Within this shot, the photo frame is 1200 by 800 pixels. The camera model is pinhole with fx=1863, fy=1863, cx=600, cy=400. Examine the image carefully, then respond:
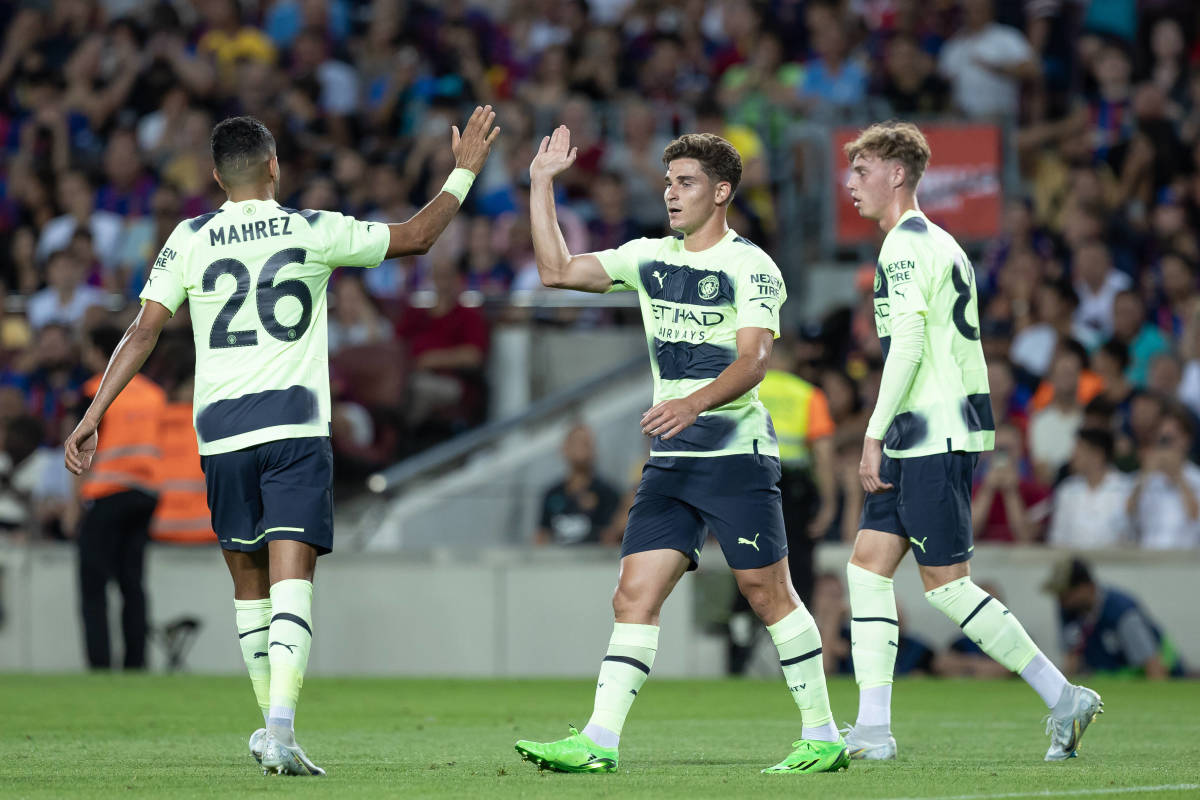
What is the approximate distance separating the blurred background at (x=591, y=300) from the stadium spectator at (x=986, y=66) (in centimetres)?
3

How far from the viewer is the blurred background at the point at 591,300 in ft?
45.0

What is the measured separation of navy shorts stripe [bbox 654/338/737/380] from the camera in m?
6.65

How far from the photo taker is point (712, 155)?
673 cm

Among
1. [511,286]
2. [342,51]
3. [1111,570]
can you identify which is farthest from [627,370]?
[342,51]

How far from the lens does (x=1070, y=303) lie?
49.7 feet

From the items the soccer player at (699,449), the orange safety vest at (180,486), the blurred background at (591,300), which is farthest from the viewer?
the orange safety vest at (180,486)

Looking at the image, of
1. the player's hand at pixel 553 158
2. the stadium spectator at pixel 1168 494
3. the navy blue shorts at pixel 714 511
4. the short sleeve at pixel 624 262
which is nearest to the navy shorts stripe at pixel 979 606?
the navy blue shorts at pixel 714 511

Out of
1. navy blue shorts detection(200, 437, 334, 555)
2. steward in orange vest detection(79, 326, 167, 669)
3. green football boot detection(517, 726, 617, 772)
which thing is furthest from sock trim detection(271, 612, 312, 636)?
steward in orange vest detection(79, 326, 167, 669)

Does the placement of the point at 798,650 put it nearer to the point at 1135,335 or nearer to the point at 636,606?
the point at 636,606

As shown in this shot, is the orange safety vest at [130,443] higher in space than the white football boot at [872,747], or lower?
higher

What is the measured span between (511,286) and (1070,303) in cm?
481

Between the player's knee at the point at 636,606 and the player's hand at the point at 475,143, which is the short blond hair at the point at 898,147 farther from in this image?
the player's knee at the point at 636,606

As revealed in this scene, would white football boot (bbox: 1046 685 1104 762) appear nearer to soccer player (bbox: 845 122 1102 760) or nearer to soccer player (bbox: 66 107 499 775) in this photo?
soccer player (bbox: 845 122 1102 760)

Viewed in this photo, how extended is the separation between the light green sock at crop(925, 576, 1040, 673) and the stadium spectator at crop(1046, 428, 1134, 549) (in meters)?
6.37
